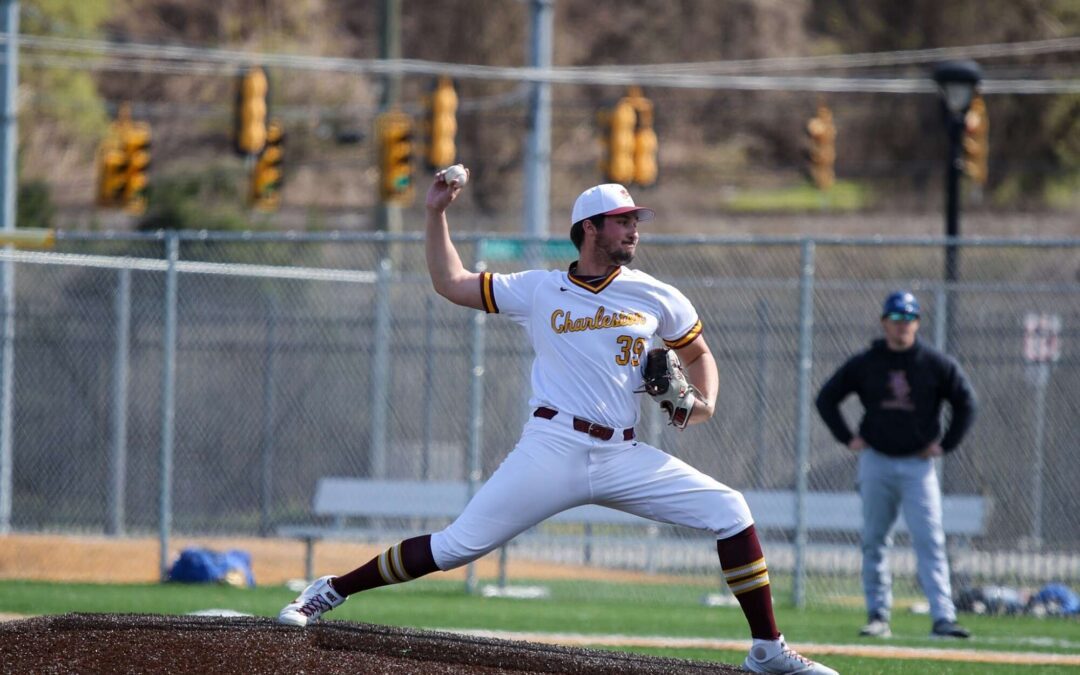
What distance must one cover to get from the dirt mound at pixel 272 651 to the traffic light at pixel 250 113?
15.9 metres

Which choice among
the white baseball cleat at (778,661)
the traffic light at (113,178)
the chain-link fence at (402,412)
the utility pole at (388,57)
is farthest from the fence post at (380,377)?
the utility pole at (388,57)

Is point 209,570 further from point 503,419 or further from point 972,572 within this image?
point 972,572

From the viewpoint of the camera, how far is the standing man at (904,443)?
34.8ft

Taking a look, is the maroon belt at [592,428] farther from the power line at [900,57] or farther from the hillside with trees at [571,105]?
the hillside with trees at [571,105]

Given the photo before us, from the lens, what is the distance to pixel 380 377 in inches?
607

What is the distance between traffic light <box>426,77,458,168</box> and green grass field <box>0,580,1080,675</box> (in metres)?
10.2

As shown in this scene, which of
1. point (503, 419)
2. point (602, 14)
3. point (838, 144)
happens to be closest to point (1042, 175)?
point (838, 144)

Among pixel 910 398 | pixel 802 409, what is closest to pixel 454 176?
pixel 910 398

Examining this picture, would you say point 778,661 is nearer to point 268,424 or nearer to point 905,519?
point 905,519

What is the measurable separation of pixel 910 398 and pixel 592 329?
417 cm

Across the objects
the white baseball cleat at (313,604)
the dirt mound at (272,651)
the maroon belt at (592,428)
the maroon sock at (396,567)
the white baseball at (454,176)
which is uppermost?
the white baseball at (454,176)

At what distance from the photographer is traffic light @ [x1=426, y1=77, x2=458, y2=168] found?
22.9m

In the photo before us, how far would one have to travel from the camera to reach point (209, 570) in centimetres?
1321

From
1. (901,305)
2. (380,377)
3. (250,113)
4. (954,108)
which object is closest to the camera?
(901,305)
